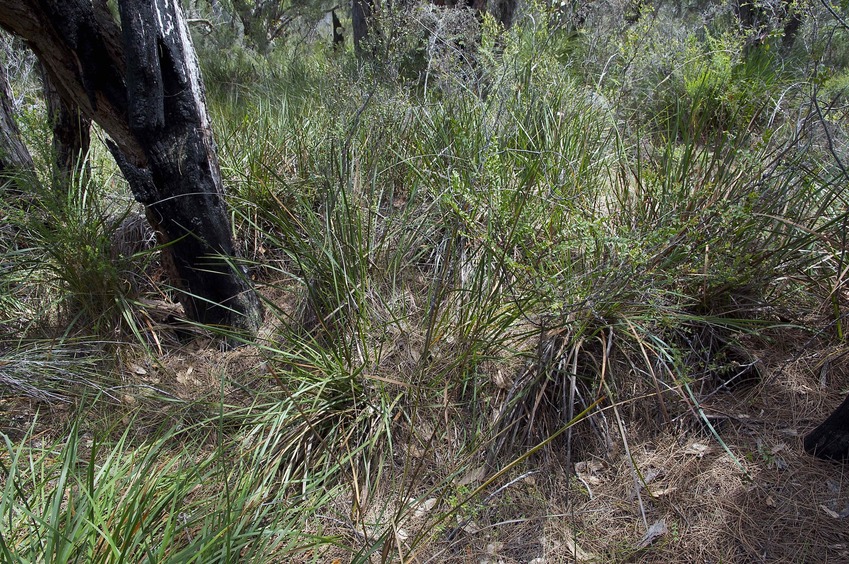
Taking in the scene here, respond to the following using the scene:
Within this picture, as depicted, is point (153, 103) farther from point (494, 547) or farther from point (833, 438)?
point (833, 438)

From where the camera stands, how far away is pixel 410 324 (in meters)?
2.86

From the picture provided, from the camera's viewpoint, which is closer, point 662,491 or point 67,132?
point 662,491

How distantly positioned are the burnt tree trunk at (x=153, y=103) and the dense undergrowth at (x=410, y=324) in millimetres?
344

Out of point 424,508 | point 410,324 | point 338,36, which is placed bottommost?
point 424,508

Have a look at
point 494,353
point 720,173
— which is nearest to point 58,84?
point 494,353

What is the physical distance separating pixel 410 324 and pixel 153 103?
156 centimetres

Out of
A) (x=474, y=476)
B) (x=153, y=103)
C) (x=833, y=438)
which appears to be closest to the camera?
(x=833, y=438)

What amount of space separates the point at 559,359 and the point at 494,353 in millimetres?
285

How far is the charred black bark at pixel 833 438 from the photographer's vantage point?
2.19 metres

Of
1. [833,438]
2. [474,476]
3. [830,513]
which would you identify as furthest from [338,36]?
[830,513]

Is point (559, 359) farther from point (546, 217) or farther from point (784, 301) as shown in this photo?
point (784, 301)

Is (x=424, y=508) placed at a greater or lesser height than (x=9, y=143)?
lesser

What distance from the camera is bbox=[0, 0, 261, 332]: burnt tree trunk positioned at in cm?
249

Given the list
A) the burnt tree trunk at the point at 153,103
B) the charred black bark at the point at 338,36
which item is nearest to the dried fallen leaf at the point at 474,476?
the burnt tree trunk at the point at 153,103
